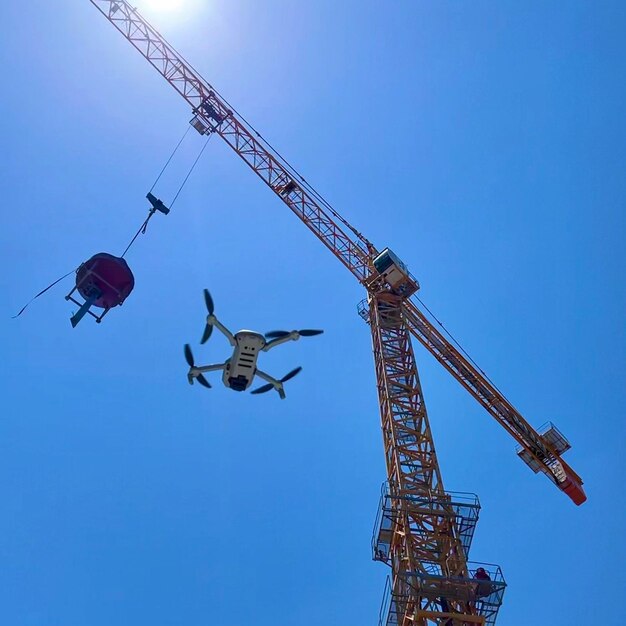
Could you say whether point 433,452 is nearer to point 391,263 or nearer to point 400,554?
point 400,554

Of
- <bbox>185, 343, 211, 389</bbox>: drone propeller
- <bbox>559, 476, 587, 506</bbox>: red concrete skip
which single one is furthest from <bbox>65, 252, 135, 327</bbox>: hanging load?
<bbox>559, 476, 587, 506</bbox>: red concrete skip

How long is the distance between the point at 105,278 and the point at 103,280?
0.15 meters

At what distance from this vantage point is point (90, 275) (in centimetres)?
2745

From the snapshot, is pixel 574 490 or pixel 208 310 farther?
pixel 574 490

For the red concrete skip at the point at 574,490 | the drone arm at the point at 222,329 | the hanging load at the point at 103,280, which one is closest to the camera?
the drone arm at the point at 222,329

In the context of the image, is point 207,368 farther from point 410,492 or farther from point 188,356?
point 410,492

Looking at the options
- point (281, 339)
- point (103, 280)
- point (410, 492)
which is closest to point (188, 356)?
point (281, 339)

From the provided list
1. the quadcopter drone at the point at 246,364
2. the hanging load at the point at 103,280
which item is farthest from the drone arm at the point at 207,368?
the hanging load at the point at 103,280

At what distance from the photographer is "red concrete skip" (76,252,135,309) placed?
2758cm

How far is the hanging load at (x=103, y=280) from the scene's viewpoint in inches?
1085

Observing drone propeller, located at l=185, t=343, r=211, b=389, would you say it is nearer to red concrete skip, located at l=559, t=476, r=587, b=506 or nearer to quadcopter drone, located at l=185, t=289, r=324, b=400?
quadcopter drone, located at l=185, t=289, r=324, b=400

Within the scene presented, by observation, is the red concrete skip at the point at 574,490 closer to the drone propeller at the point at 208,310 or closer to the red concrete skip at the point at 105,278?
the red concrete skip at the point at 105,278

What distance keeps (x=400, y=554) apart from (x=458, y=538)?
287cm

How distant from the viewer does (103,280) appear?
27625mm
